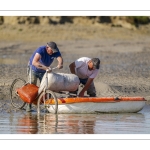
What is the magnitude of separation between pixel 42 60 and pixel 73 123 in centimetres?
189

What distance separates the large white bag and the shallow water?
1.77ft

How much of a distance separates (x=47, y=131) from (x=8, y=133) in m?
0.67

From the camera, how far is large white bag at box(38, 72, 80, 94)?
13582mm

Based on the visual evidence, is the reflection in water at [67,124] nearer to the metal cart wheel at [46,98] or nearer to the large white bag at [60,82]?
the metal cart wheel at [46,98]

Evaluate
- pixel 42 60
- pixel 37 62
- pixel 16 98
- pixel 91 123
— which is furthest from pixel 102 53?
pixel 91 123

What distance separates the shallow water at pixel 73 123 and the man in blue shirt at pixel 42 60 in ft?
2.57

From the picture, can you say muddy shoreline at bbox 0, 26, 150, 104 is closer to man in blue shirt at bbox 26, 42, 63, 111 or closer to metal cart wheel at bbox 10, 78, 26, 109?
metal cart wheel at bbox 10, 78, 26, 109

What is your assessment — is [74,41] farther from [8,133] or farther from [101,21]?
[8,133]

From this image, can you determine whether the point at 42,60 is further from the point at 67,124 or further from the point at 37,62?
the point at 67,124

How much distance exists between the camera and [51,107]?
13.8 meters

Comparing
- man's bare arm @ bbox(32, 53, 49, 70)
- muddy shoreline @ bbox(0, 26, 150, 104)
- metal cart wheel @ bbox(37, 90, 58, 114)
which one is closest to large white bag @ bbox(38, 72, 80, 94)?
metal cart wheel @ bbox(37, 90, 58, 114)

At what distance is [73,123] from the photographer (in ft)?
41.2
